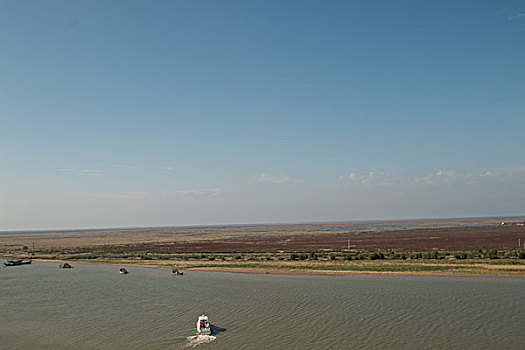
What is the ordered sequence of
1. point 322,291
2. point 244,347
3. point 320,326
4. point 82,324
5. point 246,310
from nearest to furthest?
1. point 244,347
2. point 320,326
3. point 82,324
4. point 246,310
5. point 322,291

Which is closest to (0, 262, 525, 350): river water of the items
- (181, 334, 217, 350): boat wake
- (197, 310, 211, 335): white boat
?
(181, 334, 217, 350): boat wake

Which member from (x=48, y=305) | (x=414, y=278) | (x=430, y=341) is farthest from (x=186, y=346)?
(x=414, y=278)

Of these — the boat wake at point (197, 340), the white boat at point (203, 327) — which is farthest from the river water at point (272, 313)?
Result: the white boat at point (203, 327)

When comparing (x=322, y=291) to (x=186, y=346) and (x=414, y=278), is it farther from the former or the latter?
(x=186, y=346)

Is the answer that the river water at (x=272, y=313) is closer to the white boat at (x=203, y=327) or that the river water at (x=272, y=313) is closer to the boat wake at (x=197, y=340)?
the boat wake at (x=197, y=340)

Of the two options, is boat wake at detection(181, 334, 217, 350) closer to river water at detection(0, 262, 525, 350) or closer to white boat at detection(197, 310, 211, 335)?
river water at detection(0, 262, 525, 350)

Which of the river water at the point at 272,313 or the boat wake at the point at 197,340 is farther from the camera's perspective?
the river water at the point at 272,313
